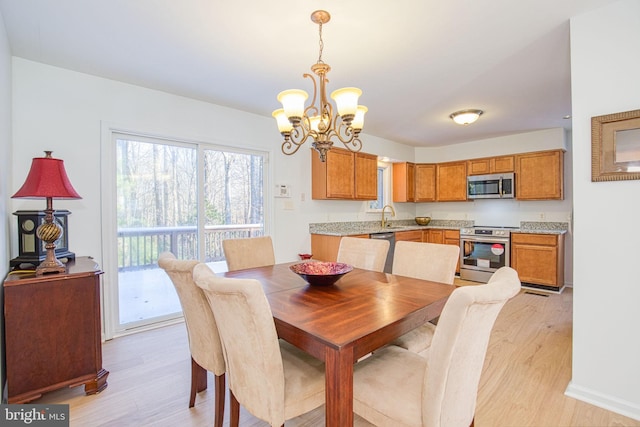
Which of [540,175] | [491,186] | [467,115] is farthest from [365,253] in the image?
[540,175]

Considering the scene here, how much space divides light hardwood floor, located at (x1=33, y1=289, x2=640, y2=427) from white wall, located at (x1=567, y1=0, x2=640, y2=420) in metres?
0.21

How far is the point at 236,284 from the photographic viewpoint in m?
1.12

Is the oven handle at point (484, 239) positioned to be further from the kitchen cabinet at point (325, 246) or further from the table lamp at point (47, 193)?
the table lamp at point (47, 193)

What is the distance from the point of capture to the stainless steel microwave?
16.3ft

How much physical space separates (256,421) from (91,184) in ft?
8.14

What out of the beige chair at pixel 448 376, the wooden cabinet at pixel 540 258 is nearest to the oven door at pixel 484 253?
the wooden cabinet at pixel 540 258

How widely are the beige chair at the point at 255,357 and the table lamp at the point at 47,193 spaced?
1.36m

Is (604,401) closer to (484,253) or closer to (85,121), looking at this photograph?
(484,253)

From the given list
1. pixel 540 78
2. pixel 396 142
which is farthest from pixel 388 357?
pixel 396 142

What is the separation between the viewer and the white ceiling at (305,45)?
73.8 inches

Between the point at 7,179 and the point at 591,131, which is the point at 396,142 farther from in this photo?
the point at 7,179

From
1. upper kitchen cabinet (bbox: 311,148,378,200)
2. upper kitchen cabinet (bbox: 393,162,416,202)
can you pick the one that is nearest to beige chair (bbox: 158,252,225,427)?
upper kitchen cabinet (bbox: 311,148,378,200)

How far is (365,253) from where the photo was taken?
258cm

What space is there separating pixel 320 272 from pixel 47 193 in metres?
1.82
